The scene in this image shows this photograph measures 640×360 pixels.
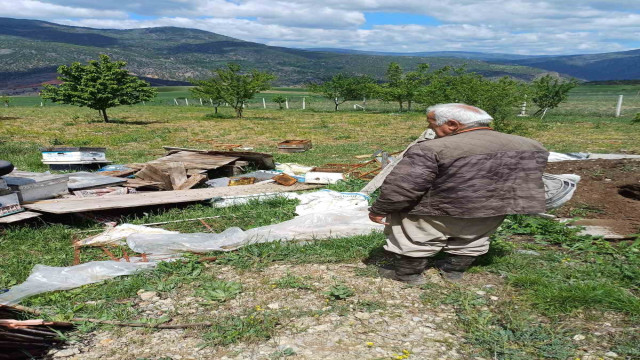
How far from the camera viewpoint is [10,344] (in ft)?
8.50

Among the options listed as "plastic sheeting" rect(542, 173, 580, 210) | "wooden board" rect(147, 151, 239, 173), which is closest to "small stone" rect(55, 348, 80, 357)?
"plastic sheeting" rect(542, 173, 580, 210)

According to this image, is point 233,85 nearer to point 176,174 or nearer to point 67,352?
point 176,174

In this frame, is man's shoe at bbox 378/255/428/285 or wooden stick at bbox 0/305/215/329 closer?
wooden stick at bbox 0/305/215/329

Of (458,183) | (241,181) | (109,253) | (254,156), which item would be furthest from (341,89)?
(458,183)

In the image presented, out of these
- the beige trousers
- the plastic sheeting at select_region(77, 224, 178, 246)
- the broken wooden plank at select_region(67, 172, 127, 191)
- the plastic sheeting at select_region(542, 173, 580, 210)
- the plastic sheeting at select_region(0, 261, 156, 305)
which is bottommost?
the plastic sheeting at select_region(77, 224, 178, 246)

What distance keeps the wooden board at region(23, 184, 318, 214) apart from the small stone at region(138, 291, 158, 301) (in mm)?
2505

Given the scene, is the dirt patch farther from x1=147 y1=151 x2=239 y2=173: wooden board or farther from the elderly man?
x1=147 y1=151 x2=239 y2=173: wooden board

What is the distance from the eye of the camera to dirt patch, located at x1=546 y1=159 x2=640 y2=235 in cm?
527

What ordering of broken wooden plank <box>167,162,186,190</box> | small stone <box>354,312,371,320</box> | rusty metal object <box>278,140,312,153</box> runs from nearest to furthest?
small stone <box>354,312,371,320</box>
broken wooden plank <box>167,162,186,190</box>
rusty metal object <box>278,140,312,153</box>

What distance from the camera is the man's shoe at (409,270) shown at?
3670mm

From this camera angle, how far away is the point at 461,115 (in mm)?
3434

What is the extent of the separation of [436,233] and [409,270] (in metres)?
0.44

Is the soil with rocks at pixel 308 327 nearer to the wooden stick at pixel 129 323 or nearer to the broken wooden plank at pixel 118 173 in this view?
the wooden stick at pixel 129 323

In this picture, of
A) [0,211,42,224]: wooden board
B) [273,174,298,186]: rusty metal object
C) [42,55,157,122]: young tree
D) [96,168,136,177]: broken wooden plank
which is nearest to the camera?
[0,211,42,224]: wooden board
